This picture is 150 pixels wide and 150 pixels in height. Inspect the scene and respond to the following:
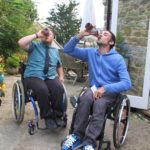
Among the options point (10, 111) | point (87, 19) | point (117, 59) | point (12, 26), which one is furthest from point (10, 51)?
point (117, 59)

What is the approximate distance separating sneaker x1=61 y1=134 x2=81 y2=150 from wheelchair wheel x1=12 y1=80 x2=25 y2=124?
2.79ft

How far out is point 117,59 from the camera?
3646mm

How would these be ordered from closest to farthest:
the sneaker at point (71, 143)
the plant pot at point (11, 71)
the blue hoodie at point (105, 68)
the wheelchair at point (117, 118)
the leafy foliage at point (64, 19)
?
the sneaker at point (71, 143)
the wheelchair at point (117, 118)
the blue hoodie at point (105, 68)
the plant pot at point (11, 71)
the leafy foliage at point (64, 19)

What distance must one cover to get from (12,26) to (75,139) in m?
6.35

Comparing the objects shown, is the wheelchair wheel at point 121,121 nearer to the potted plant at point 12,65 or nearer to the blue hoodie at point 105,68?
the blue hoodie at point 105,68

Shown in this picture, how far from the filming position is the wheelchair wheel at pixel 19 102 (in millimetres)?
3980

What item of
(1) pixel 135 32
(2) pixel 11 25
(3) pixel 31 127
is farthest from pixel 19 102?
(2) pixel 11 25

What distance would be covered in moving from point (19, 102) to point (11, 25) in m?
5.48

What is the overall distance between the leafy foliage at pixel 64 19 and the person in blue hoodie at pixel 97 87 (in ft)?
104

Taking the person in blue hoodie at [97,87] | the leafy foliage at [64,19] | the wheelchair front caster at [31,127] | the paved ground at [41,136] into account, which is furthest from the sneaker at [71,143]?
the leafy foliage at [64,19]

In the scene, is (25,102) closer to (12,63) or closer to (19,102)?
(19,102)

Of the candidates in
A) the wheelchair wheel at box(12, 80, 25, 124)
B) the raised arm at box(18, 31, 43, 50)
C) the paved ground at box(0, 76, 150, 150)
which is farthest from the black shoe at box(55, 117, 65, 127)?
the raised arm at box(18, 31, 43, 50)

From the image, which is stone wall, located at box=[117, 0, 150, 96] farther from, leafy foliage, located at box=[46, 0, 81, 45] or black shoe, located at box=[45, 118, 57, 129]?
leafy foliage, located at box=[46, 0, 81, 45]

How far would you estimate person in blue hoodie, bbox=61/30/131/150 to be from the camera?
11.0 feet
